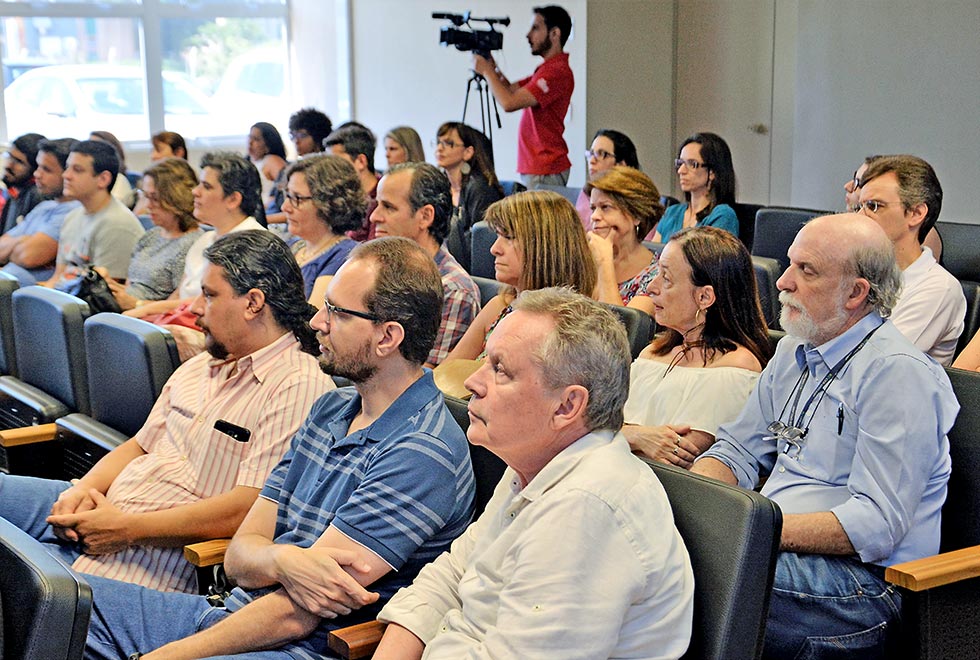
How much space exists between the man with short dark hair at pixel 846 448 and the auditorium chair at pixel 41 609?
1225 mm

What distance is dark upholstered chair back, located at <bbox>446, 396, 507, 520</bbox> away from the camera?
203 centimetres

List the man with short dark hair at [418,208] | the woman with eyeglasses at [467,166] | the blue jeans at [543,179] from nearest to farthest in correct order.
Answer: the man with short dark hair at [418,208]
the woman with eyeglasses at [467,166]
the blue jeans at [543,179]

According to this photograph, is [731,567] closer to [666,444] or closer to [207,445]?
[666,444]

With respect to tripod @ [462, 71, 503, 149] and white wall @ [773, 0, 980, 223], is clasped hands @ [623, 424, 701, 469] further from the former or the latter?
tripod @ [462, 71, 503, 149]

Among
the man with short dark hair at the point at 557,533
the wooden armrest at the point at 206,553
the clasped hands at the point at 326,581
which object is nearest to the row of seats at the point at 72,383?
the wooden armrest at the point at 206,553

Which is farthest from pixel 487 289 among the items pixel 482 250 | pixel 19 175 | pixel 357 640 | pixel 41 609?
pixel 19 175

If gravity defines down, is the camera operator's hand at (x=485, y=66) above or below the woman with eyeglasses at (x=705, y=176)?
above

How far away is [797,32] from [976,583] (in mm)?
5188

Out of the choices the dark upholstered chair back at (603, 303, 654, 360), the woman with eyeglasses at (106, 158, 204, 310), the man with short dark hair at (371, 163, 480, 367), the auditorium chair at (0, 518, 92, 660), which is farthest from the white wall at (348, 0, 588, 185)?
the auditorium chair at (0, 518, 92, 660)

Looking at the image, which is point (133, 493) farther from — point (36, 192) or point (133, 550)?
point (36, 192)

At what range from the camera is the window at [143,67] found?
9.62 metres

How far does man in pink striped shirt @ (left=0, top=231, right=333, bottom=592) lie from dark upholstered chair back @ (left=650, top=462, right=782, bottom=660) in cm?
105

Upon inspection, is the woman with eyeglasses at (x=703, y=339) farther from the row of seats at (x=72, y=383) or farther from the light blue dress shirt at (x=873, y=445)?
the row of seats at (x=72, y=383)

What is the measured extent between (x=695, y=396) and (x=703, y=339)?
14 centimetres
